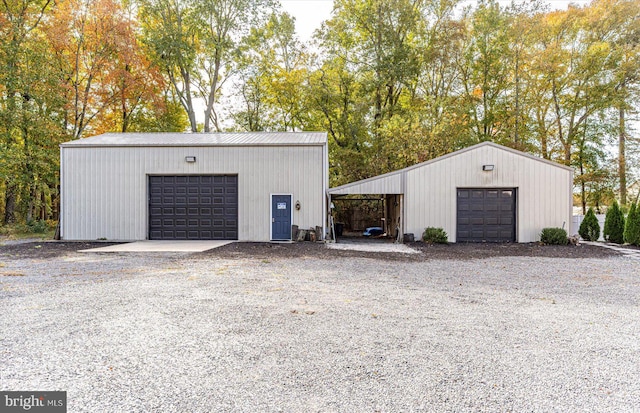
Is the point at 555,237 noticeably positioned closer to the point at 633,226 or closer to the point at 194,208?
the point at 633,226

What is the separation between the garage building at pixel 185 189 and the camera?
1296cm

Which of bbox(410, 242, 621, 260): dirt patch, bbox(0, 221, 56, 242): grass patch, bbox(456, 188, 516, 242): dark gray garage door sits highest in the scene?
bbox(456, 188, 516, 242): dark gray garage door

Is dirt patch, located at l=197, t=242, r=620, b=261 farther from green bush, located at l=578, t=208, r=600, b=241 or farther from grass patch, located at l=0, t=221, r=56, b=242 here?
grass patch, located at l=0, t=221, r=56, b=242

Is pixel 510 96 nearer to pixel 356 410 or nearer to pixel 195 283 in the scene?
pixel 195 283

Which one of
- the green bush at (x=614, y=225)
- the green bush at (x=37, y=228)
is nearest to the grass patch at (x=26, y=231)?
the green bush at (x=37, y=228)

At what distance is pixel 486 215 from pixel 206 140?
34.4 feet

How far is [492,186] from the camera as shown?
12.6 metres

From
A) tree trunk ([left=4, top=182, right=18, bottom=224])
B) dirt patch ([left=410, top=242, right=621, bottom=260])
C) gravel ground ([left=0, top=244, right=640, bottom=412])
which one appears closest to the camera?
gravel ground ([left=0, top=244, right=640, bottom=412])

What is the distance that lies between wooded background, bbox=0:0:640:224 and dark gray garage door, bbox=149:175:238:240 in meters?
7.19

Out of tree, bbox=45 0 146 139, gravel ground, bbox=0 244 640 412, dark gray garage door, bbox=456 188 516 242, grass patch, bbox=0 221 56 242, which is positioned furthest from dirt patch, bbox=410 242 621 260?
tree, bbox=45 0 146 139

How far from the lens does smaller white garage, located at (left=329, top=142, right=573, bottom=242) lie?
1243 cm

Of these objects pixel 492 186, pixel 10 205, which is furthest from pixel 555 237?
pixel 10 205

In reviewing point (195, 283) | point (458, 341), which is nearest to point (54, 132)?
point (195, 283)

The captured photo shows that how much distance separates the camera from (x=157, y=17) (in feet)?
65.7
